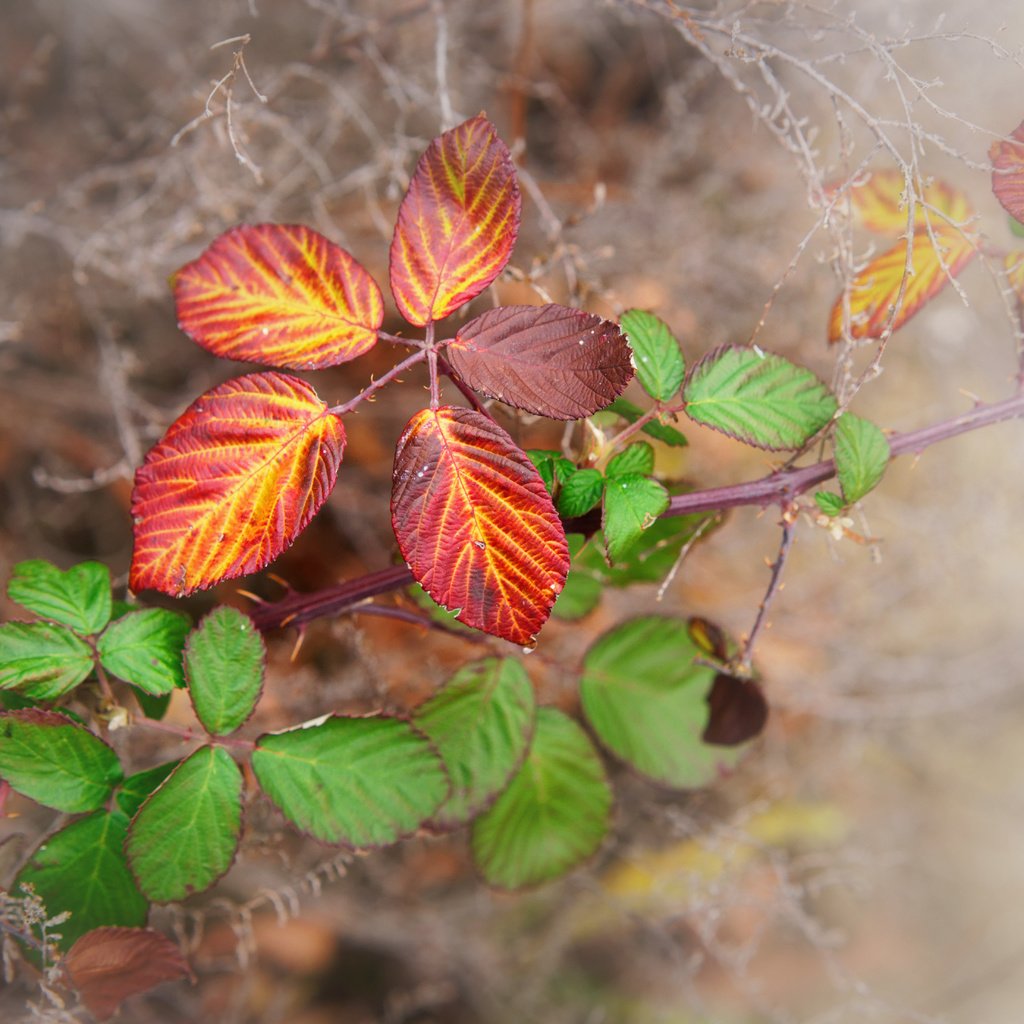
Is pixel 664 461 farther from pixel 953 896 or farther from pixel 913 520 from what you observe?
pixel 953 896

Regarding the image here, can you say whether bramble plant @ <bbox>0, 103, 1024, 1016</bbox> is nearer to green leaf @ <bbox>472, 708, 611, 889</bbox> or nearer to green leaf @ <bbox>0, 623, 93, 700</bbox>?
green leaf @ <bbox>0, 623, 93, 700</bbox>

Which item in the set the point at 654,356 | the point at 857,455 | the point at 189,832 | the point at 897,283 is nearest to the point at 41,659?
the point at 189,832

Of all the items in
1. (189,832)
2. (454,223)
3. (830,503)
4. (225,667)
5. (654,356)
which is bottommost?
(189,832)

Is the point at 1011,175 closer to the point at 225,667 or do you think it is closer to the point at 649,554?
the point at 649,554

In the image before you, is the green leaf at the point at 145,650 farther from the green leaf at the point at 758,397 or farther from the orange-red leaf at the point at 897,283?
the orange-red leaf at the point at 897,283

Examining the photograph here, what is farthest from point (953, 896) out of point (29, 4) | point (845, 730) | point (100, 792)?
point (29, 4)

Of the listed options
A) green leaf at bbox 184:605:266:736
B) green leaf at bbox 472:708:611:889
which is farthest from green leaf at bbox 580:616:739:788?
green leaf at bbox 184:605:266:736

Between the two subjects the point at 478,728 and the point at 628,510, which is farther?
the point at 478,728
